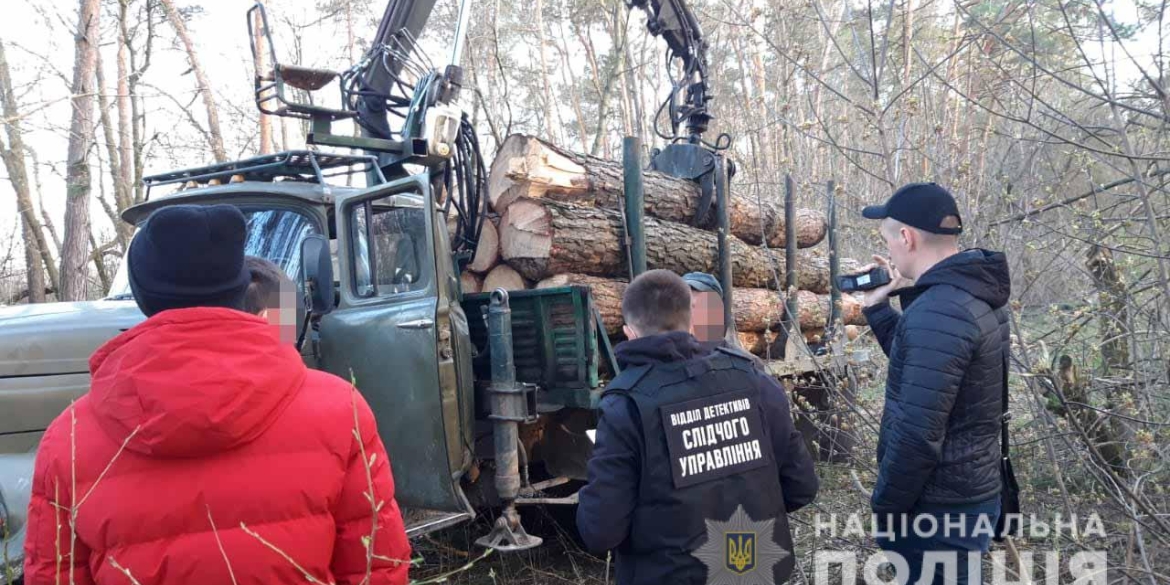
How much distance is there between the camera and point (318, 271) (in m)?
3.86

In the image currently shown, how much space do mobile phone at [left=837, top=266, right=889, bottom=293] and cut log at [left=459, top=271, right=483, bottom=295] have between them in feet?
9.57

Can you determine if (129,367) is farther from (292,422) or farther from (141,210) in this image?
(141,210)

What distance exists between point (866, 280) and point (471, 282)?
120 inches

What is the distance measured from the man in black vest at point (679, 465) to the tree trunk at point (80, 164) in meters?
10.2

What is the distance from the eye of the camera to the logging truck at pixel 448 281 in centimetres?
400

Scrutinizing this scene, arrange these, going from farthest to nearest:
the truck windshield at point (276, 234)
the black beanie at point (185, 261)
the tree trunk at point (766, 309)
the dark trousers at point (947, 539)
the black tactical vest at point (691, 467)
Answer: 1. the tree trunk at point (766, 309)
2. the truck windshield at point (276, 234)
3. the dark trousers at point (947, 539)
4. the black tactical vest at point (691, 467)
5. the black beanie at point (185, 261)

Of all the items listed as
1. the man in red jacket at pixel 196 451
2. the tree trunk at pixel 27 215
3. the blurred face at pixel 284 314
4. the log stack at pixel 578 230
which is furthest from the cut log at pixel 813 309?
the tree trunk at pixel 27 215

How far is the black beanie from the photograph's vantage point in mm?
1622

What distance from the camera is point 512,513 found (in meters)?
4.41

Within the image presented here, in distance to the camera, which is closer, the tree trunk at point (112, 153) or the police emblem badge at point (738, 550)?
the police emblem badge at point (738, 550)

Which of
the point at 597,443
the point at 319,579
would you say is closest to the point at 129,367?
the point at 319,579

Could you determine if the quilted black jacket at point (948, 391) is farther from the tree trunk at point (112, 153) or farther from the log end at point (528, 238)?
the tree trunk at point (112, 153)

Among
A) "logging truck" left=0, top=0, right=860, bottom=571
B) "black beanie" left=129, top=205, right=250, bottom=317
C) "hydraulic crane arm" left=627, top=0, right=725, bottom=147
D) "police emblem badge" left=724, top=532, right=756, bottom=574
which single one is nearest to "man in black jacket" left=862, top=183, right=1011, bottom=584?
"police emblem badge" left=724, top=532, right=756, bottom=574

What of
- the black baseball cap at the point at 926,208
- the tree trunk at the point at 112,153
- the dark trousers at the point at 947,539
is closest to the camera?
the dark trousers at the point at 947,539
